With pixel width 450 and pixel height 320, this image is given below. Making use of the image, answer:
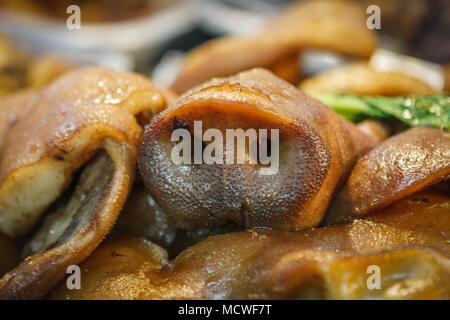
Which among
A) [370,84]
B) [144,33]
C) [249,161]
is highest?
[144,33]

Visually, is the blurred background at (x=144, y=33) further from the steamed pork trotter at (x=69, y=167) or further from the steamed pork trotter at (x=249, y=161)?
the steamed pork trotter at (x=249, y=161)

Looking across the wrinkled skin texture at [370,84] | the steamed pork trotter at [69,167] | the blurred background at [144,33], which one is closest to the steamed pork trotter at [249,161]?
the steamed pork trotter at [69,167]

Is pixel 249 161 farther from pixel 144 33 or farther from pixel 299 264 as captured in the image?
pixel 144 33

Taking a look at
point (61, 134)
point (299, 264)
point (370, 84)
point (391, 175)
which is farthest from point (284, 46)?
point (299, 264)

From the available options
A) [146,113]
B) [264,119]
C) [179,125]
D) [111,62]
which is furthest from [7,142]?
[111,62]

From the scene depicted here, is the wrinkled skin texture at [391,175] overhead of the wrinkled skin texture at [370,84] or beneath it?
beneath
